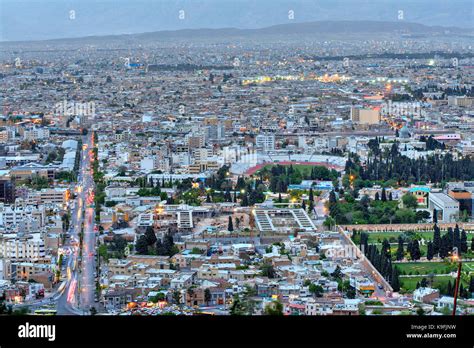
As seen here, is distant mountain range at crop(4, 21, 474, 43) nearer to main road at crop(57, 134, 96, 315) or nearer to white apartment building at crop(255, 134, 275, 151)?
main road at crop(57, 134, 96, 315)

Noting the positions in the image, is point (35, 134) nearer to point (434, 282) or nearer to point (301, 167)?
point (301, 167)

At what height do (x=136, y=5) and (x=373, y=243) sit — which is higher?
(x=136, y=5)

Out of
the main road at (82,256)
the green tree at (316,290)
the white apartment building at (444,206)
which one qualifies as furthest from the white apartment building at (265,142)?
the green tree at (316,290)

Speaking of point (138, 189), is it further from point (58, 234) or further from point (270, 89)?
point (270, 89)

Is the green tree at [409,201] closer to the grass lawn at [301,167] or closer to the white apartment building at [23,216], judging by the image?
the grass lawn at [301,167]

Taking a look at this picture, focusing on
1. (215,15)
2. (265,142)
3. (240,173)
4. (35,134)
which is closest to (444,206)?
(240,173)
